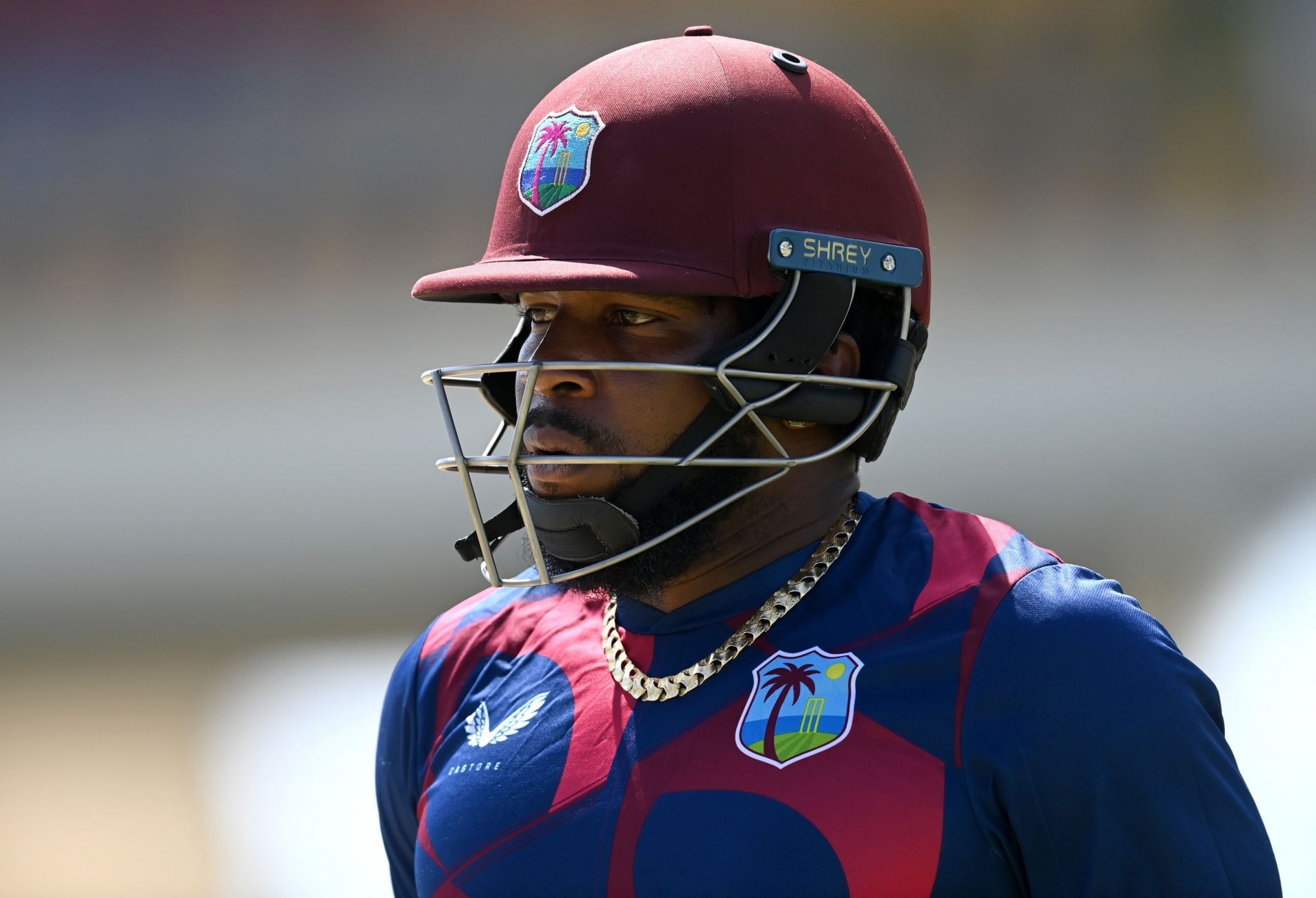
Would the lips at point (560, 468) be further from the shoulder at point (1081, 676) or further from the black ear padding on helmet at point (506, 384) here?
the shoulder at point (1081, 676)

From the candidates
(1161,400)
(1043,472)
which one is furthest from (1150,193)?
(1043,472)

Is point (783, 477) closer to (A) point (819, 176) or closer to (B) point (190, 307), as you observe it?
(A) point (819, 176)

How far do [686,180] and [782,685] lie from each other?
64cm

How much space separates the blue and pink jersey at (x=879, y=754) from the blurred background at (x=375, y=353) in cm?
205

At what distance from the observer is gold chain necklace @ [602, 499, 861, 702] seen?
157 centimetres

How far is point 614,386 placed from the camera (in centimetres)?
159

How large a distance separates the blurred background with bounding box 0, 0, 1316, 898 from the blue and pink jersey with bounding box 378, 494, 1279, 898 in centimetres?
205

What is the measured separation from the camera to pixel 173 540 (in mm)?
5324

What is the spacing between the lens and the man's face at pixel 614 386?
159 centimetres

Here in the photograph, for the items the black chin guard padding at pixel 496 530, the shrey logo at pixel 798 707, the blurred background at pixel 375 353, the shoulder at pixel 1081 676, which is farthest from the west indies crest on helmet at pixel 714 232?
the blurred background at pixel 375 353

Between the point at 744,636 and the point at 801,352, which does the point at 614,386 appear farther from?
the point at 744,636

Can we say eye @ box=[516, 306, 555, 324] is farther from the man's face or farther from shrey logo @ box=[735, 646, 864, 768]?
shrey logo @ box=[735, 646, 864, 768]

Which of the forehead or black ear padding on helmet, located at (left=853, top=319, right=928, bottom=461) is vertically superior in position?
the forehead

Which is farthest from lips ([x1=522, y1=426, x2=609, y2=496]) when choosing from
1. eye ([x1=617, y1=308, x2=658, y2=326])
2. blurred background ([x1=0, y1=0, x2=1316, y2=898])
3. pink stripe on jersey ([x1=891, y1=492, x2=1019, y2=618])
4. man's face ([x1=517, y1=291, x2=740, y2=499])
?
blurred background ([x1=0, y1=0, x2=1316, y2=898])
